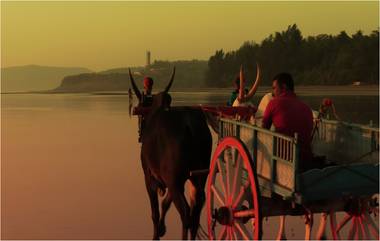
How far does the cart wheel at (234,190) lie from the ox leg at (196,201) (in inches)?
15.8

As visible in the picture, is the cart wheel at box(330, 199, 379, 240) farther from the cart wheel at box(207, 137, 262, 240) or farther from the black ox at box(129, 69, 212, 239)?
the black ox at box(129, 69, 212, 239)

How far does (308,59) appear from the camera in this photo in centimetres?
10625

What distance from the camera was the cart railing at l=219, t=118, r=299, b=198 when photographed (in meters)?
4.55

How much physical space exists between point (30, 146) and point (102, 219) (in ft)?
25.0

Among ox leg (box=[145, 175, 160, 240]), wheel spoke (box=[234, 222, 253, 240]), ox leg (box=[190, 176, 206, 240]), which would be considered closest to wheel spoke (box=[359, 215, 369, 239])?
wheel spoke (box=[234, 222, 253, 240])

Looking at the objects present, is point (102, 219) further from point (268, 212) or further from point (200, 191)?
→ point (268, 212)

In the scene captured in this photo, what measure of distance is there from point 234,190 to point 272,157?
2.06 feet

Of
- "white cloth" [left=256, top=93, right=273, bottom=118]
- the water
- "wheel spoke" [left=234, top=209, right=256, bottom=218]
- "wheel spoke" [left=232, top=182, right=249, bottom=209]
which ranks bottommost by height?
the water

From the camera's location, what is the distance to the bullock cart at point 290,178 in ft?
15.2

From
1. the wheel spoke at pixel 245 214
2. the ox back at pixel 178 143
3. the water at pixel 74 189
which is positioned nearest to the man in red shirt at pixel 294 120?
the wheel spoke at pixel 245 214

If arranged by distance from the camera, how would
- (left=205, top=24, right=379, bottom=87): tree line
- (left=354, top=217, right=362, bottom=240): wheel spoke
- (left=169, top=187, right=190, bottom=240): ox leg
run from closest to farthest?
(left=354, top=217, right=362, bottom=240): wheel spoke, (left=169, top=187, right=190, bottom=240): ox leg, (left=205, top=24, right=379, bottom=87): tree line

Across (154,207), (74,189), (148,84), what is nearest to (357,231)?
(154,207)

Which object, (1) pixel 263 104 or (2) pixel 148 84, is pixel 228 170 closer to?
(1) pixel 263 104

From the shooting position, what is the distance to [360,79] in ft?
302
